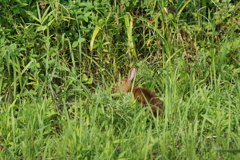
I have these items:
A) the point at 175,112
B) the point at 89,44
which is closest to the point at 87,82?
the point at 89,44

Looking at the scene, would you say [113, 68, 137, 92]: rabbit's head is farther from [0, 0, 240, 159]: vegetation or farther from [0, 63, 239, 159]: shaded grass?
[0, 63, 239, 159]: shaded grass

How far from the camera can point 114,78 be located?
5.61 meters

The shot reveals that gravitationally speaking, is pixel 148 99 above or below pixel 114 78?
above

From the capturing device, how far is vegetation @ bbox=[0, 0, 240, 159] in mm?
3684

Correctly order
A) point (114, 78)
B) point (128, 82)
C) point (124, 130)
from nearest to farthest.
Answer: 1. point (124, 130)
2. point (128, 82)
3. point (114, 78)

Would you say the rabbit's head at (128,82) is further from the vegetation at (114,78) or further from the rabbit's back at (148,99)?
the rabbit's back at (148,99)

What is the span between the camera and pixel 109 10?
18.0 feet

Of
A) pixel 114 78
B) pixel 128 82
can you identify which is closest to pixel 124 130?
pixel 128 82

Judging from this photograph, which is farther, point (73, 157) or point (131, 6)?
point (131, 6)

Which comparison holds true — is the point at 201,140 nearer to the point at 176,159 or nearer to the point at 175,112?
the point at 176,159

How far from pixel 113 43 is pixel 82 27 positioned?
0.51 metres

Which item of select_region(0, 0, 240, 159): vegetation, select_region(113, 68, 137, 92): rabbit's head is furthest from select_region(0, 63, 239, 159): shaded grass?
select_region(113, 68, 137, 92): rabbit's head

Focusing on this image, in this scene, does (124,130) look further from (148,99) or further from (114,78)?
(114,78)


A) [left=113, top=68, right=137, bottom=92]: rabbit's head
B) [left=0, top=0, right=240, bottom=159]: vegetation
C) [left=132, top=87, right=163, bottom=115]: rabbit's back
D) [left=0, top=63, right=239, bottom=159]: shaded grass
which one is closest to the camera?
[left=0, top=63, right=239, bottom=159]: shaded grass
